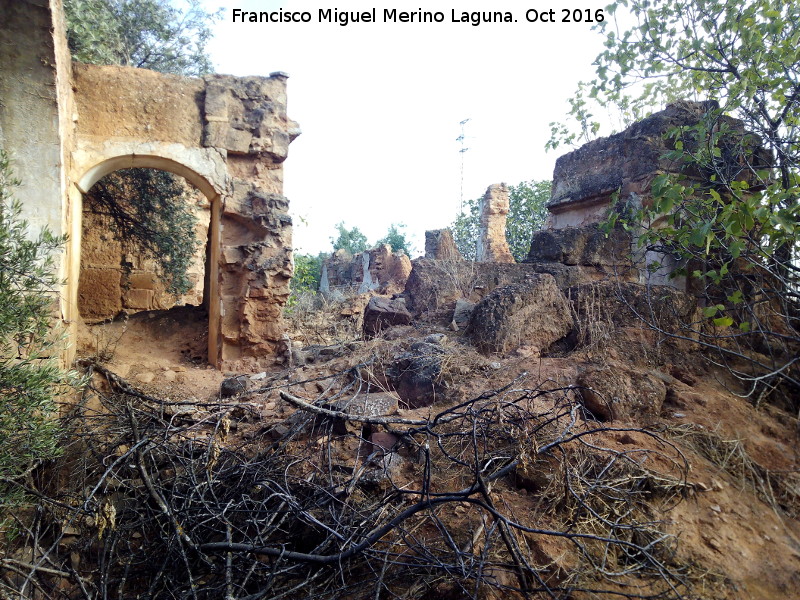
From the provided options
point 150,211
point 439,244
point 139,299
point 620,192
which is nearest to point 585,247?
point 620,192

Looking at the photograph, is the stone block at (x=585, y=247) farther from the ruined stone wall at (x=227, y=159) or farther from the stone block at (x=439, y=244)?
the stone block at (x=439, y=244)

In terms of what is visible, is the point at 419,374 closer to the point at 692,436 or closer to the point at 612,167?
the point at 692,436

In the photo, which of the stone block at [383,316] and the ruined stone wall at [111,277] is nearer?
the stone block at [383,316]

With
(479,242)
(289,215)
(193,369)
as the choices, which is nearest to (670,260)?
(289,215)

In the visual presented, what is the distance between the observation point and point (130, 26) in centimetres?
1013

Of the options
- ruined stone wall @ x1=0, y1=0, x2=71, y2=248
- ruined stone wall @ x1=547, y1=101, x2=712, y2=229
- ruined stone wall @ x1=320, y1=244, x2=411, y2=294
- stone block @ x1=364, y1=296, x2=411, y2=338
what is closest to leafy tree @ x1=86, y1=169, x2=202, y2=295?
ruined stone wall @ x1=0, y1=0, x2=71, y2=248

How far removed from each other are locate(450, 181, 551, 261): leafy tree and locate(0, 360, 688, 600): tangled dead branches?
1570cm

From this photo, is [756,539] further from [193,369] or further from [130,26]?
[130,26]

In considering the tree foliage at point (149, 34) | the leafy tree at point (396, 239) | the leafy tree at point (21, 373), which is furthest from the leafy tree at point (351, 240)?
the leafy tree at point (21, 373)

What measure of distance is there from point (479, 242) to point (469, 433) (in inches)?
530

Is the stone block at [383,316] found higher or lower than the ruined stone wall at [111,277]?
lower

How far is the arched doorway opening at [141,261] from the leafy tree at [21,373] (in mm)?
2223

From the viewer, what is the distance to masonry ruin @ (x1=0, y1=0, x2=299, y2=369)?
490 cm

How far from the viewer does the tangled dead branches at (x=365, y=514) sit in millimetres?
2729
